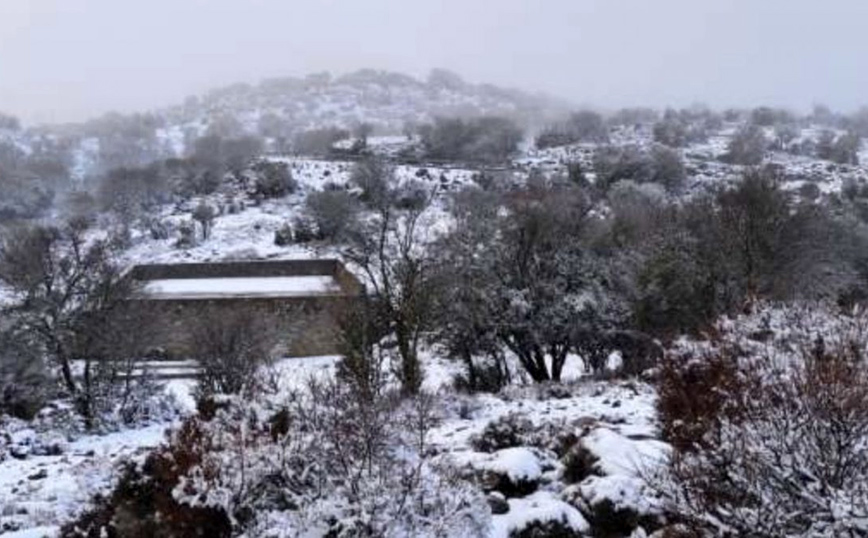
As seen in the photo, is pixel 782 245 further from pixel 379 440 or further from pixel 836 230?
pixel 379 440

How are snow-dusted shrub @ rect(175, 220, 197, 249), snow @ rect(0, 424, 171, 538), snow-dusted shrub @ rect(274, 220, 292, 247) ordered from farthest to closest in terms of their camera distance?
1. snow-dusted shrub @ rect(175, 220, 197, 249)
2. snow-dusted shrub @ rect(274, 220, 292, 247)
3. snow @ rect(0, 424, 171, 538)

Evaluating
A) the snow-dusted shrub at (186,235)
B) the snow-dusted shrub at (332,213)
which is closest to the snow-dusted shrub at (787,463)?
the snow-dusted shrub at (332,213)

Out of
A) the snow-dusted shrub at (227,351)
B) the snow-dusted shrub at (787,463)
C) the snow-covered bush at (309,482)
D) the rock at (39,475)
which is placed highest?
the snow-dusted shrub at (787,463)

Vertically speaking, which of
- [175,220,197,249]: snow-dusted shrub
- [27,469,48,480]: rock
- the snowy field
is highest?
the snowy field

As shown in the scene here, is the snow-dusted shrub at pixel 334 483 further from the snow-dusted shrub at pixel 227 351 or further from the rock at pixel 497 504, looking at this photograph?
the snow-dusted shrub at pixel 227 351

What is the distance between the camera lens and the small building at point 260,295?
30.3 meters

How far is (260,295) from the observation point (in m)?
32.8

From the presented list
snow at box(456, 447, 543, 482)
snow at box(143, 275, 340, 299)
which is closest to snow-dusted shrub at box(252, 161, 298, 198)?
snow at box(143, 275, 340, 299)

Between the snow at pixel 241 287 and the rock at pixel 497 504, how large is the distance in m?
23.3

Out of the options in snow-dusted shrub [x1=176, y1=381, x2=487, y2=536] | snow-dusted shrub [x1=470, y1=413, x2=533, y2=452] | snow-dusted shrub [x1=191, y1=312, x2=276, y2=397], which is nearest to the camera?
snow-dusted shrub [x1=176, y1=381, x2=487, y2=536]

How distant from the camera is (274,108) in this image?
167500mm

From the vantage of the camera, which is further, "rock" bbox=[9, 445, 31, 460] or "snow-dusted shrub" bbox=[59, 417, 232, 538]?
"rock" bbox=[9, 445, 31, 460]

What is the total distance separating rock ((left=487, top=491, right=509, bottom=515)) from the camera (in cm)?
861

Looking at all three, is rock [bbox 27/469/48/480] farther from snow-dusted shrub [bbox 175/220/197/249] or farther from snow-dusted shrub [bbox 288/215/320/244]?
snow-dusted shrub [bbox 175/220/197/249]
